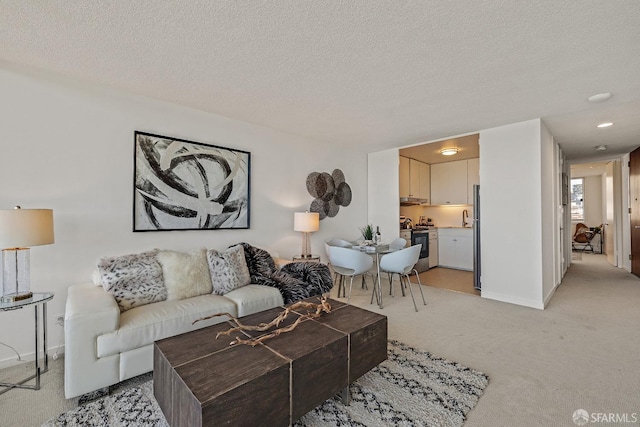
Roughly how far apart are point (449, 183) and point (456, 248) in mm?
1396

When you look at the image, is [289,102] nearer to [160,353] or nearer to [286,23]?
[286,23]

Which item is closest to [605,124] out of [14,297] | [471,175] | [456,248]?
[471,175]

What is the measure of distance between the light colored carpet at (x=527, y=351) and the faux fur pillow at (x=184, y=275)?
90 centimetres

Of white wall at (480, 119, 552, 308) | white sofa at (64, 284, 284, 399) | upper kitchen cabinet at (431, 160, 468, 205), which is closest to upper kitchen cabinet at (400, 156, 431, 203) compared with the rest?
upper kitchen cabinet at (431, 160, 468, 205)

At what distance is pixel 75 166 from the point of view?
2492mm

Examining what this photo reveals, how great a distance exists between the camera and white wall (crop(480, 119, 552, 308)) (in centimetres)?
346

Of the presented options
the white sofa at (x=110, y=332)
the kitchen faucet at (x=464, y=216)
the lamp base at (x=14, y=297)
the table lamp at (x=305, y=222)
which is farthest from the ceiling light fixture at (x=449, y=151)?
the lamp base at (x=14, y=297)

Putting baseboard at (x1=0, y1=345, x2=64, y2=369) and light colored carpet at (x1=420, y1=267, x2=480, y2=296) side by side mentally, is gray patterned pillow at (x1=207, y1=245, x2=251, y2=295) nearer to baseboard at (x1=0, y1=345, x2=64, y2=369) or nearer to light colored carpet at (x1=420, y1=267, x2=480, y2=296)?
baseboard at (x1=0, y1=345, x2=64, y2=369)

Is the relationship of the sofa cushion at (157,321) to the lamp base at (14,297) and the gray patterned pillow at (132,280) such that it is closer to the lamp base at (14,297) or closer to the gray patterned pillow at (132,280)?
the gray patterned pillow at (132,280)

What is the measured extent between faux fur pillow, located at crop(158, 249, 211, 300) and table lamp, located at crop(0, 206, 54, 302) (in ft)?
2.66

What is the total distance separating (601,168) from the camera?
764 cm

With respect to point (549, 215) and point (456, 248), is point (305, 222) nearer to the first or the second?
point (549, 215)

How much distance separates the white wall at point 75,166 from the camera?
88.7 inches

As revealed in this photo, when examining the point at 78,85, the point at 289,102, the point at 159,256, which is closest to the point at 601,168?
the point at 289,102
